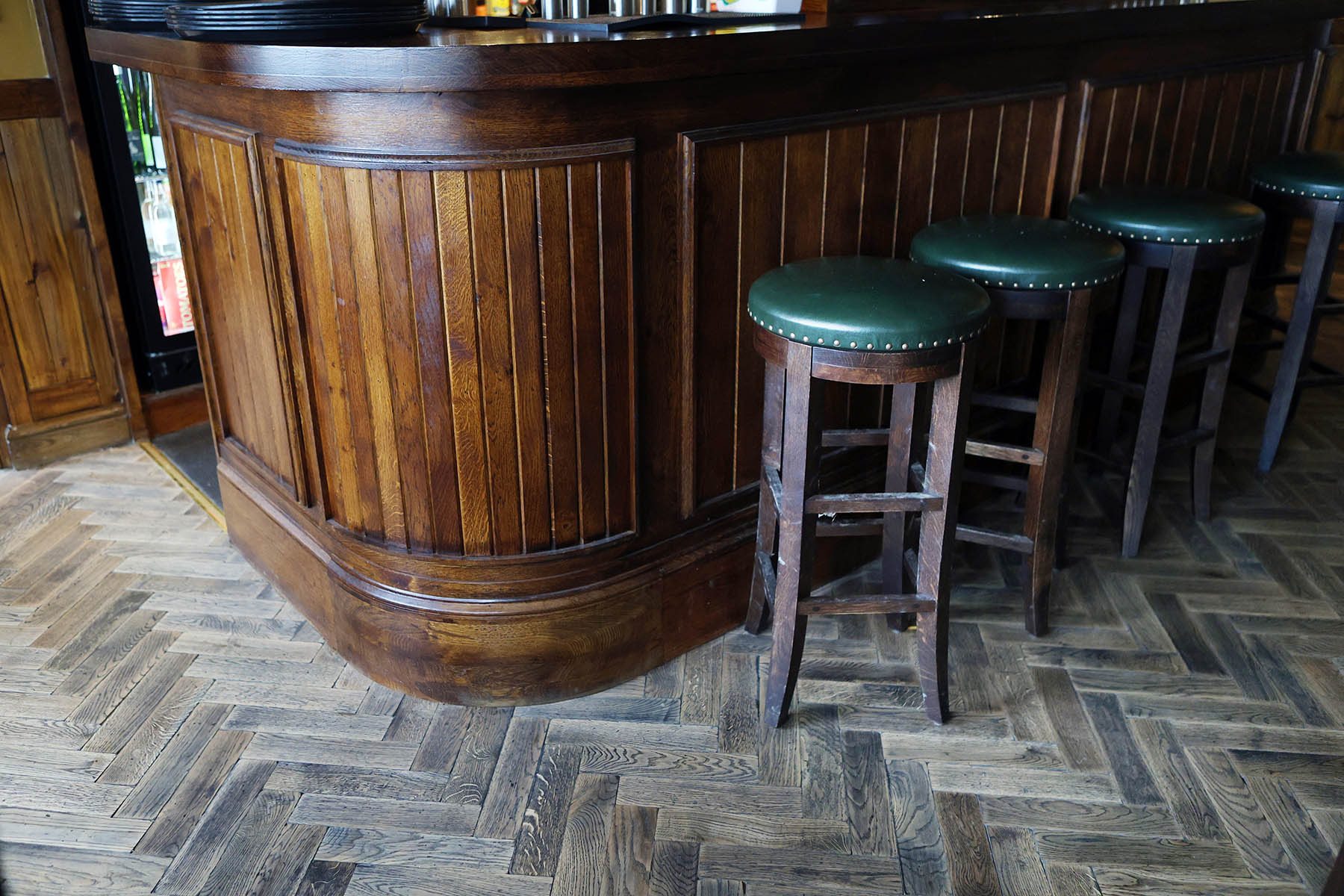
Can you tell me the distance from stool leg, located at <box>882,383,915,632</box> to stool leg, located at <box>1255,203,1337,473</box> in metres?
1.52

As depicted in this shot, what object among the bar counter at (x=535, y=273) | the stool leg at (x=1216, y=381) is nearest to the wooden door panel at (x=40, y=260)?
the bar counter at (x=535, y=273)

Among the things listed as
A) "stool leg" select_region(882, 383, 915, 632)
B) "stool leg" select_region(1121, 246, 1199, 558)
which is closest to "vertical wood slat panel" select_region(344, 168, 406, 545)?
"stool leg" select_region(882, 383, 915, 632)

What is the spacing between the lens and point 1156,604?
256 cm

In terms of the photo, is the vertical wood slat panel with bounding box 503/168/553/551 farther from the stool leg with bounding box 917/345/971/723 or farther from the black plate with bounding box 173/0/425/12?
the stool leg with bounding box 917/345/971/723

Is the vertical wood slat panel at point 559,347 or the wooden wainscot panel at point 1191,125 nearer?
the vertical wood slat panel at point 559,347

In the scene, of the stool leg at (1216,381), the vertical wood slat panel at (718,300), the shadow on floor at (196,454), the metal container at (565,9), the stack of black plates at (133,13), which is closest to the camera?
the vertical wood slat panel at (718,300)

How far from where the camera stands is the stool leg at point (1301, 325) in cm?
299

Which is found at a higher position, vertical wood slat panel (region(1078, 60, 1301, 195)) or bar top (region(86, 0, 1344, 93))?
bar top (region(86, 0, 1344, 93))

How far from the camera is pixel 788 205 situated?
2.21 meters

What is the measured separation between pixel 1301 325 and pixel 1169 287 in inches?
34.2

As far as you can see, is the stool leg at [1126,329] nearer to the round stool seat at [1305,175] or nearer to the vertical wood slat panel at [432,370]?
the round stool seat at [1305,175]

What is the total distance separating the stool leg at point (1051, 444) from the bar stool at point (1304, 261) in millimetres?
1202

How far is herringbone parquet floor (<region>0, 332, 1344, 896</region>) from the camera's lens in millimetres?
1821

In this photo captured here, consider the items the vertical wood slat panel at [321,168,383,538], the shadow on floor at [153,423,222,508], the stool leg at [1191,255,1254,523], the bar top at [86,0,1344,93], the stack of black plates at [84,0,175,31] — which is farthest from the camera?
the shadow on floor at [153,423,222,508]
